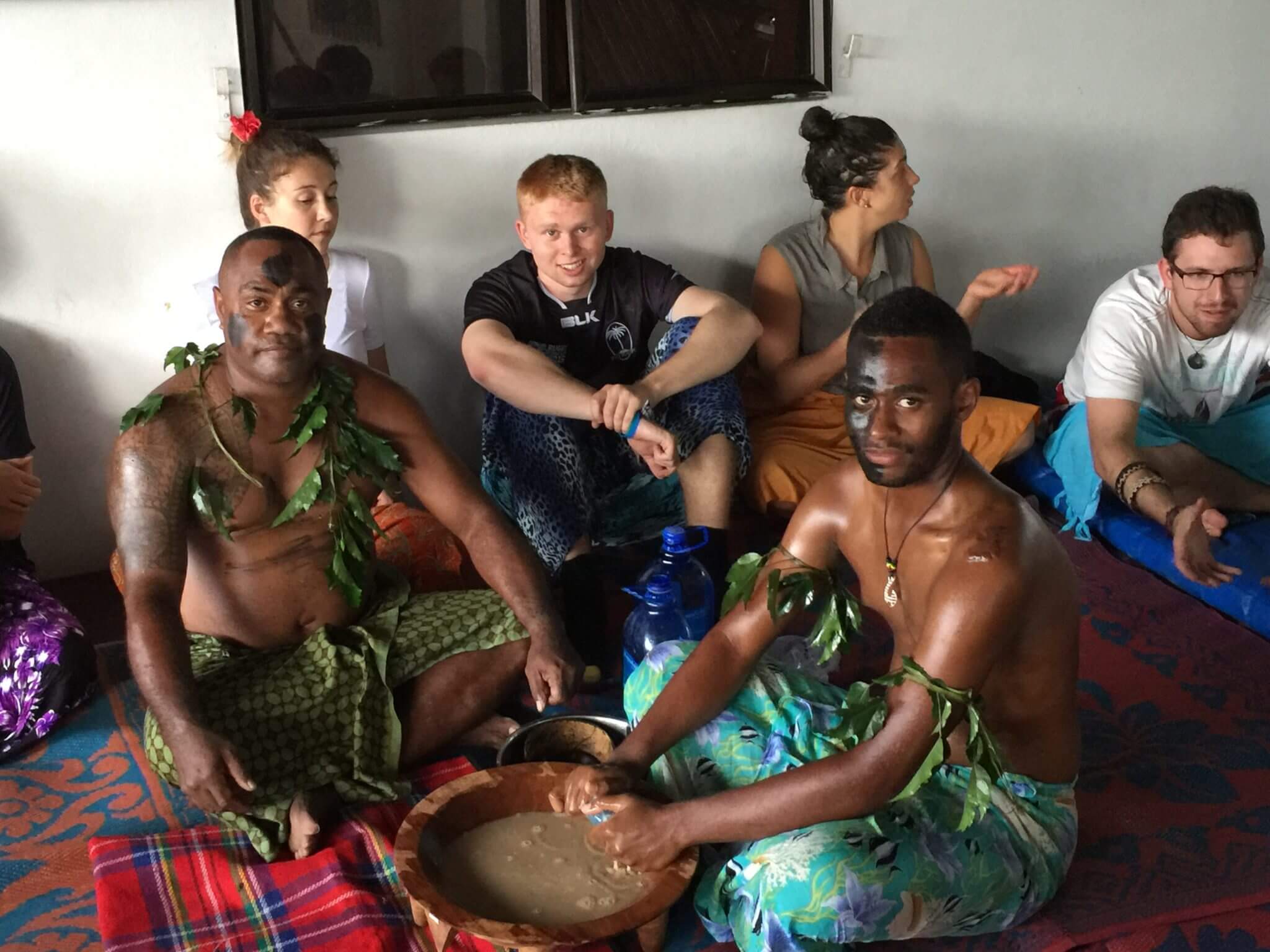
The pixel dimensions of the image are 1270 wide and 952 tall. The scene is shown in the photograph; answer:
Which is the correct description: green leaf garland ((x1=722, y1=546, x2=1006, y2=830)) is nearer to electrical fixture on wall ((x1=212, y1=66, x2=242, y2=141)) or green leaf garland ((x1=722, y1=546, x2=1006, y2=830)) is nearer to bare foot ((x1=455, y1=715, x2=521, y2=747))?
bare foot ((x1=455, y1=715, x2=521, y2=747))

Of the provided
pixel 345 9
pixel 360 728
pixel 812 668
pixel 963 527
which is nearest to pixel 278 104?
pixel 345 9

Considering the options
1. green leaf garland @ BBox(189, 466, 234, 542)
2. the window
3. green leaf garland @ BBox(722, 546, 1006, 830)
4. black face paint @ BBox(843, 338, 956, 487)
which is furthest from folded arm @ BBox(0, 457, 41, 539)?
black face paint @ BBox(843, 338, 956, 487)

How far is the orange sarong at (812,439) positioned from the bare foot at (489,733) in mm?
1084

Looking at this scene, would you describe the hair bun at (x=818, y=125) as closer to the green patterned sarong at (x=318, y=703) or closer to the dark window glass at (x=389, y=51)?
the dark window glass at (x=389, y=51)

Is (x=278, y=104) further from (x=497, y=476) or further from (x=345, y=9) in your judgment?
(x=497, y=476)

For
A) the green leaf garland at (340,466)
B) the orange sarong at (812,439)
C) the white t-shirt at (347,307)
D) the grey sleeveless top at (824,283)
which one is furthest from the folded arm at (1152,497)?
the white t-shirt at (347,307)

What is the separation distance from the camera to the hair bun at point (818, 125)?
3248 millimetres

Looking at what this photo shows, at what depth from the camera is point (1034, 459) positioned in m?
3.48

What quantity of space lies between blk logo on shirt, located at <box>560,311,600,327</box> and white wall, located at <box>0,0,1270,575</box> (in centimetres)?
42

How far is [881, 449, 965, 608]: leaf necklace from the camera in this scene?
1.78 m

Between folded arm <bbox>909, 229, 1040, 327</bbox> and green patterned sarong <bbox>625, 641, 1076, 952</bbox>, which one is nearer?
green patterned sarong <bbox>625, 641, 1076, 952</bbox>

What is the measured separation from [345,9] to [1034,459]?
207 centimetres

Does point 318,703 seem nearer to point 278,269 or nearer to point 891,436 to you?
point 278,269

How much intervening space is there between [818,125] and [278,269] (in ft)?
5.30
